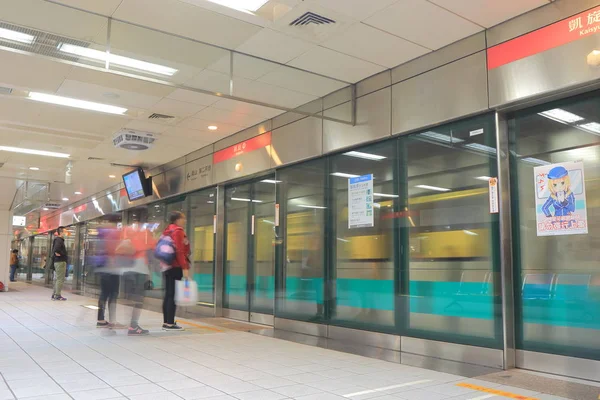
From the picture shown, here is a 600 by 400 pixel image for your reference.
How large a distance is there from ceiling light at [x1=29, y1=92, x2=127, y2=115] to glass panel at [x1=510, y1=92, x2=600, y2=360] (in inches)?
203

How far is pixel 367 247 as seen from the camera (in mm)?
5664

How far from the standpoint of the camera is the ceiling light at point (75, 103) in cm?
634

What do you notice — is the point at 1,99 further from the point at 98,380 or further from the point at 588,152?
the point at 588,152

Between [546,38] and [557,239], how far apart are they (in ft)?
5.42

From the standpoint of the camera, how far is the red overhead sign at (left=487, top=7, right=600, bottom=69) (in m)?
3.79

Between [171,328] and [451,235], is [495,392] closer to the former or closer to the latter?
[451,235]

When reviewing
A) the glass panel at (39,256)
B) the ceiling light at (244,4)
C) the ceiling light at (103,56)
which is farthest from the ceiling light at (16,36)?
the glass panel at (39,256)

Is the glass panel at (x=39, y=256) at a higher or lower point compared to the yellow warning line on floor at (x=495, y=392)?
higher

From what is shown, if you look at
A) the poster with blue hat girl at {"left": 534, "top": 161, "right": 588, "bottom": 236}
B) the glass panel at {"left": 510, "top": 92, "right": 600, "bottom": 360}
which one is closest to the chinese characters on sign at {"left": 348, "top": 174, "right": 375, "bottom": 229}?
the glass panel at {"left": 510, "top": 92, "right": 600, "bottom": 360}

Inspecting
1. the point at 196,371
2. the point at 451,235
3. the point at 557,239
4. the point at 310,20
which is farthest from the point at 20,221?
the point at 557,239

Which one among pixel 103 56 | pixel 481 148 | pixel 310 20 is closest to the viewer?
pixel 103 56

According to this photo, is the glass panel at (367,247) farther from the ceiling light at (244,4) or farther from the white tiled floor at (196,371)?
the ceiling light at (244,4)

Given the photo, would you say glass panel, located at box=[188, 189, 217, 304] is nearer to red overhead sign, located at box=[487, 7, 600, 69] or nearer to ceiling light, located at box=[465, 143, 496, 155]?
ceiling light, located at box=[465, 143, 496, 155]

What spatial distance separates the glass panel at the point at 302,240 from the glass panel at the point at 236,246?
1272 millimetres
